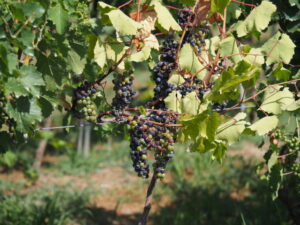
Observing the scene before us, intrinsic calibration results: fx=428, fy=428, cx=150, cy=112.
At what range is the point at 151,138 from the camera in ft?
6.93

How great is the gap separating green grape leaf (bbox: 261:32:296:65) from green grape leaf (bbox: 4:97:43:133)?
1.21 metres

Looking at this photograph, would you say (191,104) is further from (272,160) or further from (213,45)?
(272,160)

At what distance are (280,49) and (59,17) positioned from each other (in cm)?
113

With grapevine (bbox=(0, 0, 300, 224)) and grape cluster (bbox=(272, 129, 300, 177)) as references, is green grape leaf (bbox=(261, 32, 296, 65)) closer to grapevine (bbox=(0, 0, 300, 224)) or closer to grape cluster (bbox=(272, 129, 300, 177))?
grapevine (bbox=(0, 0, 300, 224))

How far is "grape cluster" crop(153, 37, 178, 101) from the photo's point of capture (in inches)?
87.0

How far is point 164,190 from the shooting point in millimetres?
5121

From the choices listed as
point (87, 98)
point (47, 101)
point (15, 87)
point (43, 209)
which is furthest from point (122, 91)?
point (43, 209)

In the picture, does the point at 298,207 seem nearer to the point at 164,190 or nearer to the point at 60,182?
the point at 164,190

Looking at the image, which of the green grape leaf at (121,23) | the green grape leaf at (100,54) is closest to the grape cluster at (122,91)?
the green grape leaf at (100,54)

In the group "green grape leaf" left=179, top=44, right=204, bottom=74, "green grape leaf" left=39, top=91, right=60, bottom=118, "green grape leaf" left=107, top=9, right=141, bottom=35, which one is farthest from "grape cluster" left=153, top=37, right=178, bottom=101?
"green grape leaf" left=39, top=91, right=60, bottom=118

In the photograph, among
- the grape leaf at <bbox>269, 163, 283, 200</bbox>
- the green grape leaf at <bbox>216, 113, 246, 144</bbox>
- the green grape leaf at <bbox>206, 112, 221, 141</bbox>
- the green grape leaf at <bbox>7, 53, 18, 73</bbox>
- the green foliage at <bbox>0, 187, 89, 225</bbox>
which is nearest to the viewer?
the green grape leaf at <bbox>7, 53, 18, 73</bbox>

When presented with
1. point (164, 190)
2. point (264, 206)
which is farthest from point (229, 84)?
point (164, 190)

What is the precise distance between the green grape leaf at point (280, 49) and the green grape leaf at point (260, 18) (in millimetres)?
202

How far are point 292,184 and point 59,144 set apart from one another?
329cm
